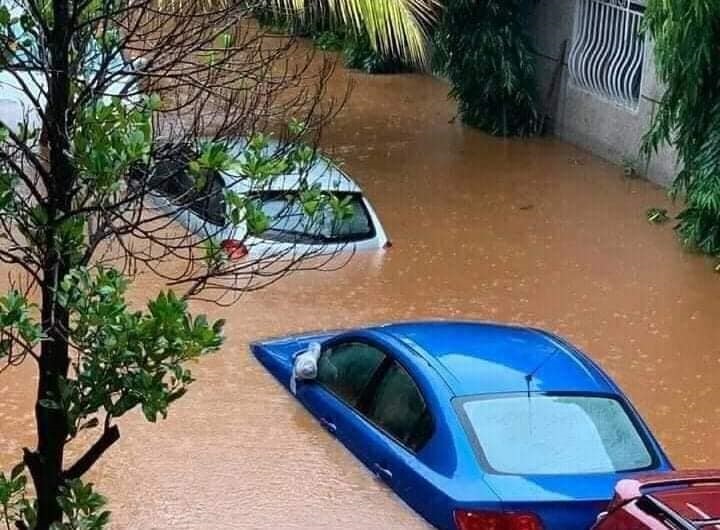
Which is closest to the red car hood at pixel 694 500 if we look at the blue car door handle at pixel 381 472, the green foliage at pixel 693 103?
the blue car door handle at pixel 381 472

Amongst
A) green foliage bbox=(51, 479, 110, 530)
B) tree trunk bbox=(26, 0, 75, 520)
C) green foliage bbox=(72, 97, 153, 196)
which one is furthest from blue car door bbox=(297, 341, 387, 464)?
green foliage bbox=(72, 97, 153, 196)

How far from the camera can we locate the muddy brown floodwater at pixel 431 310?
7570mm

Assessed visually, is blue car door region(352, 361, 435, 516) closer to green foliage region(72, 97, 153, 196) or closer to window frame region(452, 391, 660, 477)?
window frame region(452, 391, 660, 477)

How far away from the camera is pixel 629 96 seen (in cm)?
1641

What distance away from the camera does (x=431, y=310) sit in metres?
11.1

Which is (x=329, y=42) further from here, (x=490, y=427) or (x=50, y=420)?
(x=50, y=420)

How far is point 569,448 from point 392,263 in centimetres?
586

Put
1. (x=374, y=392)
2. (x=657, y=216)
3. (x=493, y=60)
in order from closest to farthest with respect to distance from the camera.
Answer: (x=374, y=392) < (x=657, y=216) < (x=493, y=60)

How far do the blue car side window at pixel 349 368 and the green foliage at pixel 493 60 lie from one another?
9.96 meters

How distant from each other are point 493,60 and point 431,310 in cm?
713

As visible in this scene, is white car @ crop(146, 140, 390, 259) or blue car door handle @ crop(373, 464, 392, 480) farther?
blue car door handle @ crop(373, 464, 392, 480)

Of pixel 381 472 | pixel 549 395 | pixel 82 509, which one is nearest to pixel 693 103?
pixel 549 395

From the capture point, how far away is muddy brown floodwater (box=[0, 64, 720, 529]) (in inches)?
298

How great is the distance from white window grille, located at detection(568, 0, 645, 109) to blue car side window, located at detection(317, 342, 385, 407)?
926 centimetres
